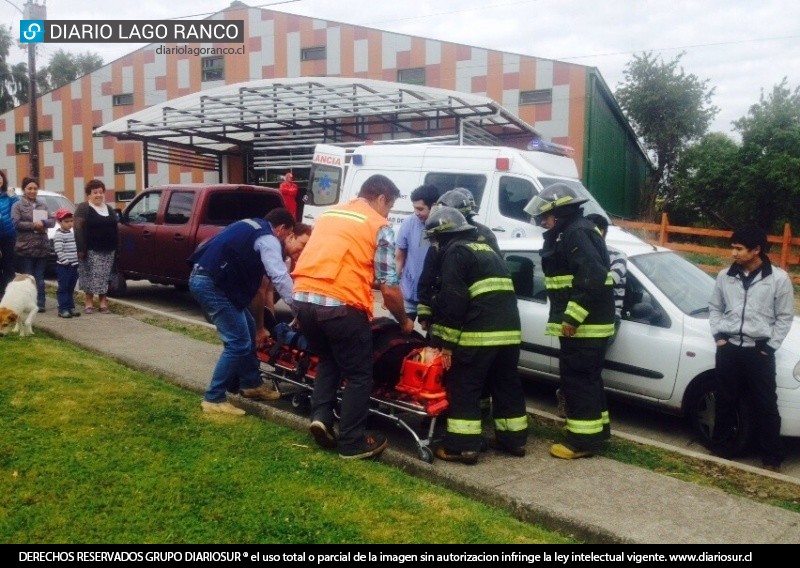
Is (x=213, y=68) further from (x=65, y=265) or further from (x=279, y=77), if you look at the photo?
(x=65, y=265)

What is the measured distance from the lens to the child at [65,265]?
9359 millimetres

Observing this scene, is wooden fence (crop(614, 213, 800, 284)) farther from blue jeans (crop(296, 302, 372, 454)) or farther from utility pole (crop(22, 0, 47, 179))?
utility pole (crop(22, 0, 47, 179))

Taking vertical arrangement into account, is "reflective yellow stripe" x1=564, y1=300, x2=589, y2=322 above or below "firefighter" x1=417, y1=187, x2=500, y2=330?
below

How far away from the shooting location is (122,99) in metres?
26.5

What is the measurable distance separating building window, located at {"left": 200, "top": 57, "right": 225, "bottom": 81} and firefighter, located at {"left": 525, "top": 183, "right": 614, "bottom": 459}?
21.9m

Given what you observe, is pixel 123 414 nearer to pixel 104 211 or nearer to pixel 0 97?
pixel 104 211

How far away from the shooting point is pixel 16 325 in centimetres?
806

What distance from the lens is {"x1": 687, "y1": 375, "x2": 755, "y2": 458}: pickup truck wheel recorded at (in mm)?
5297

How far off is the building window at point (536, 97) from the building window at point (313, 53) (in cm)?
673

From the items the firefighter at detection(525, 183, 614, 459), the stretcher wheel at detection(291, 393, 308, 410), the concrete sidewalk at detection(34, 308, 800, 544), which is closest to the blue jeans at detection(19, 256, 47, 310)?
the concrete sidewalk at detection(34, 308, 800, 544)

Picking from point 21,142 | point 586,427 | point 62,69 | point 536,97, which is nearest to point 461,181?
point 586,427

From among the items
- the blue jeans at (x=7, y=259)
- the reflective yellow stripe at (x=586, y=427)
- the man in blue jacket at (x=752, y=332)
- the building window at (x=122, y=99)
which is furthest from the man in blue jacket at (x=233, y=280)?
the building window at (x=122, y=99)

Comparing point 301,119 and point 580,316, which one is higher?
point 301,119

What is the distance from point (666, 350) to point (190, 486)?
11.8 feet
